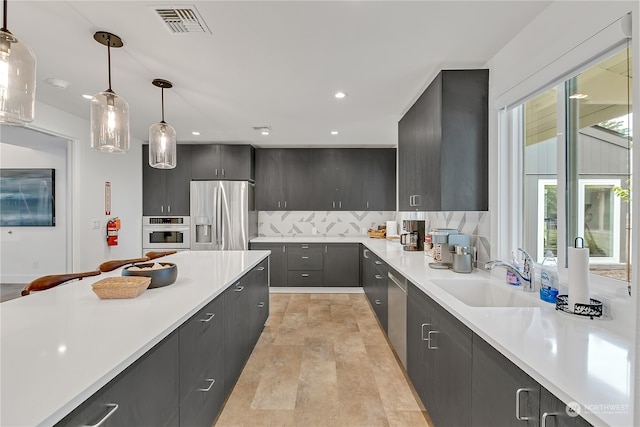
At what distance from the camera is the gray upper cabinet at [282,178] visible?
209 inches

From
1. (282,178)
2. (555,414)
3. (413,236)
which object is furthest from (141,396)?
(282,178)

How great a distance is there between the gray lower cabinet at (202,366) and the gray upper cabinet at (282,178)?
11.6 feet

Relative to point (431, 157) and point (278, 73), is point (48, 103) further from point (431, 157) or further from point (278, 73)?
point (431, 157)

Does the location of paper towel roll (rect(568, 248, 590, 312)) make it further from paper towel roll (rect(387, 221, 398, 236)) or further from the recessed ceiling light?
paper towel roll (rect(387, 221, 398, 236))

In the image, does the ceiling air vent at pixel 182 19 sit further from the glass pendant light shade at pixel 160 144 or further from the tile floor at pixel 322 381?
the tile floor at pixel 322 381

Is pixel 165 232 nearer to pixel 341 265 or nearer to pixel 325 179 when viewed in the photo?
pixel 325 179

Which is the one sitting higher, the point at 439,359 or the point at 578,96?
the point at 578,96

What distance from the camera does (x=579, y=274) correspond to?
4.30ft

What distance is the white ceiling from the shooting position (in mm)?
1669

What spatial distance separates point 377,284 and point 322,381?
1495 mm

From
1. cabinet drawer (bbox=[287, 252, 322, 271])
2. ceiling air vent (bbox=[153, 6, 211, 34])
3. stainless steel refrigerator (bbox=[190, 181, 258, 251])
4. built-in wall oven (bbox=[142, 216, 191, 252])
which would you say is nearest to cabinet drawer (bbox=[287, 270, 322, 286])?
cabinet drawer (bbox=[287, 252, 322, 271])

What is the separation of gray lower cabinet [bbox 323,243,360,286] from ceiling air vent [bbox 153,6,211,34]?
12.0ft

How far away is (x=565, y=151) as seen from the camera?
1.67 m

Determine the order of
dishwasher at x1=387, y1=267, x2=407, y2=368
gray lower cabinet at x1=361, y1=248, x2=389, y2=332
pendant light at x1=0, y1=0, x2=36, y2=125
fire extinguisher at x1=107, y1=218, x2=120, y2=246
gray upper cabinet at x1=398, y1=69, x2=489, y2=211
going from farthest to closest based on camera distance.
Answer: fire extinguisher at x1=107, y1=218, x2=120, y2=246 < gray lower cabinet at x1=361, y1=248, x2=389, y2=332 < dishwasher at x1=387, y1=267, x2=407, y2=368 < gray upper cabinet at x1=398, y1=69, x2=489, y2=211 < pendant light at x1=0, y1=0, x2=36, y2=125
